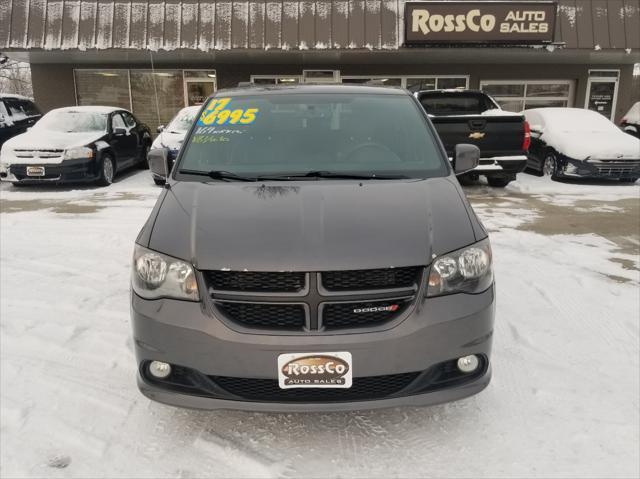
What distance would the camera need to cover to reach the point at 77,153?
9648mm

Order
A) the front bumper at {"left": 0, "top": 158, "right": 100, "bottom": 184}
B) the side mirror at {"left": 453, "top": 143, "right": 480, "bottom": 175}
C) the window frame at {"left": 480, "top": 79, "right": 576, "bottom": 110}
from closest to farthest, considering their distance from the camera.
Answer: the side mirror at {"left": 453, "top": 143, "right": 480, "bottom": 175}, the front bumper at {"left": 0, "top": 158, "right": 100, "bottom": 184}, the window frame at {"left": 480, "top": 79, "right": 576, "bottom": 110}

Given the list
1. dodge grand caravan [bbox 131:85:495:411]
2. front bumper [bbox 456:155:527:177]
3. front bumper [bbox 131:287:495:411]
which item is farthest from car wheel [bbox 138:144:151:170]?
front bumper [bbox 131:287:495:411]

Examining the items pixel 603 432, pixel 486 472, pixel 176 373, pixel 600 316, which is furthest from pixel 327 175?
pixel 600 316

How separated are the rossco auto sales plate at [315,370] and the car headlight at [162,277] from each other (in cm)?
51

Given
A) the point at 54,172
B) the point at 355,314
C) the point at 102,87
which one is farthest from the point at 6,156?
the point at 355,314

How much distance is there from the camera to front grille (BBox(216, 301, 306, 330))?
224 cm

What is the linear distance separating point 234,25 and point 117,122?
376 cm

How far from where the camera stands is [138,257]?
98.7 inches

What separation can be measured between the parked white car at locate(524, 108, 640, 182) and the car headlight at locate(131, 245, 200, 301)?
31.6 feet

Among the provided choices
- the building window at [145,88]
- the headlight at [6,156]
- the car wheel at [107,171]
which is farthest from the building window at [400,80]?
the headlight at [6,156]

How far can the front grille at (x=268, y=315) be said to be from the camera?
224 centimetres

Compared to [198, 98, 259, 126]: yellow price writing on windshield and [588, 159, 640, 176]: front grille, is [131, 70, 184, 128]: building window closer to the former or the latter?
[588, 159, 640, 176]: front grille

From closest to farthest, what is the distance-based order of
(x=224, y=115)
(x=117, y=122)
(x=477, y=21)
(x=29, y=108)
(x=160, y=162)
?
(x=224, y=115)
(x=160, y=162)
(x=117, y=122)
(x=477, y=21)
(x=29, y=108)

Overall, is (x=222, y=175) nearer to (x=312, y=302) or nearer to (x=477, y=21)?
(x=312, y=302)
